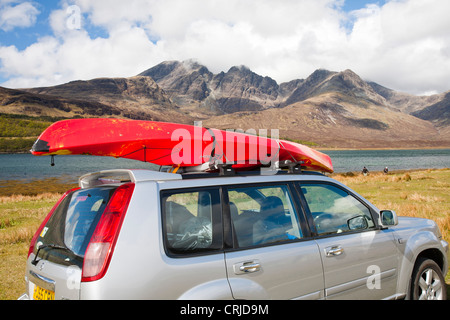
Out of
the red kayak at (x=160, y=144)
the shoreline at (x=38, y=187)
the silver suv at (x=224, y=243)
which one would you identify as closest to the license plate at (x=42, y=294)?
the silver suv at (x=224, y=243)

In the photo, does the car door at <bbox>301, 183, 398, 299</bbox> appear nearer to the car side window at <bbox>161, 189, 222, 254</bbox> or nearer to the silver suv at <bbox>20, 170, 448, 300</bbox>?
the silver suv at <bbox>20, 170, 448, 300</bbox>

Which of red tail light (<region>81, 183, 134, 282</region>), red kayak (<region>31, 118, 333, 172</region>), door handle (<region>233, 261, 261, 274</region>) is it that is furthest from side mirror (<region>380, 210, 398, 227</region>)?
red tail light (<region>81, 183, 134, 282</region>)

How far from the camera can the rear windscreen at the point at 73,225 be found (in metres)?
2.87

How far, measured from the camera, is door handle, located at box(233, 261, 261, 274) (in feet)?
9.71

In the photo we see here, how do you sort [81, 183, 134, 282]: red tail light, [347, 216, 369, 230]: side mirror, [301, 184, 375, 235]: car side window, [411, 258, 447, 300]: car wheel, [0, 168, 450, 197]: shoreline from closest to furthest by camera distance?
[81, 183, 134, 282]: red tail light → [301, 184, 375, 235]: car side window → [347, 216, 369, 230]: side mirror → [411, 258, 447, 300]: car wheel → [0, 168, 450, 197]: shoreline

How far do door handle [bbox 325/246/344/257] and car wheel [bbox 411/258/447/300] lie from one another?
4.44 ft

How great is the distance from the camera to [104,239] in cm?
263

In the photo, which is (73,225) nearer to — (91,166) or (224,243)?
(224,243)

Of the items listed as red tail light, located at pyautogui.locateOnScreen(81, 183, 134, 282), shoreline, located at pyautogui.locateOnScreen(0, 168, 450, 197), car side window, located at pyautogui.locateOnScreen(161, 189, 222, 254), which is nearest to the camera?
red tail light, located at pyautogui.locateOnScreen(81, 183, 134, 282)

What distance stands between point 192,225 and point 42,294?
137 cm

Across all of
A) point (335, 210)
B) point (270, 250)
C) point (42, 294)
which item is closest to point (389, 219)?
point (335, 210)
